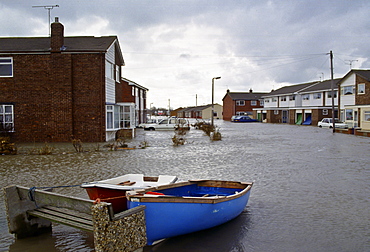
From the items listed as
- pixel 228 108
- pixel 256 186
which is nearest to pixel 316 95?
pixel 228 108

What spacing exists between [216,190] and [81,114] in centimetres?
1793

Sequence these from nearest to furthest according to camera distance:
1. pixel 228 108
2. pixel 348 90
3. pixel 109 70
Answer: pixel 109 70
pixel 348 90
pixel 228 108

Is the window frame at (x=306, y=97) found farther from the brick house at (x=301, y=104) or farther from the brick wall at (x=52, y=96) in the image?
the brick wall at (x=52, y=96)

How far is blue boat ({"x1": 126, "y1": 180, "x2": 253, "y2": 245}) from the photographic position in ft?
20.9

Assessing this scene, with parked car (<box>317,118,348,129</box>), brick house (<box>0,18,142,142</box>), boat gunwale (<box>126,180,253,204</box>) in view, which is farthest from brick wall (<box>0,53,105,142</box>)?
parked car (<box>317,118,348,129</box>)

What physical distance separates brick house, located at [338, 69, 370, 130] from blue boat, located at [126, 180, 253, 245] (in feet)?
116

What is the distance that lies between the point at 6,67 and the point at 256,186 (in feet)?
68.9

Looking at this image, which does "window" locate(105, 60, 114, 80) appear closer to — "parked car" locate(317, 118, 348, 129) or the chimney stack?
the chimney stack

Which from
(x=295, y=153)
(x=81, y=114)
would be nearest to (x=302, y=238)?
(x=295, y=153)

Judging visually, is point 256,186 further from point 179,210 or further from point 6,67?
point 6,67

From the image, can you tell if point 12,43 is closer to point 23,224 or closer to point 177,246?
point 23,224

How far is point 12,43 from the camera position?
87.2 feet

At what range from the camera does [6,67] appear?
24.9 metres

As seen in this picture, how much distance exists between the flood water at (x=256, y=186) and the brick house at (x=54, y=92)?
3.12m
